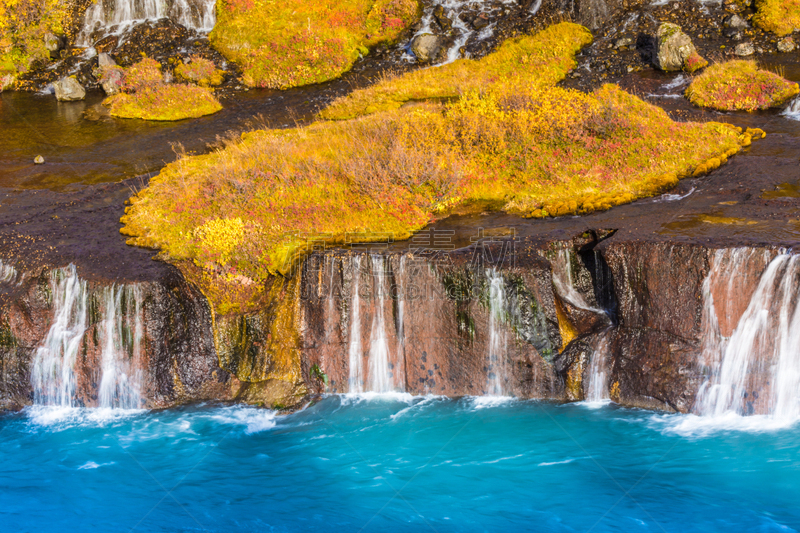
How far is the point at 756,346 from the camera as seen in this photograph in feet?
42.0

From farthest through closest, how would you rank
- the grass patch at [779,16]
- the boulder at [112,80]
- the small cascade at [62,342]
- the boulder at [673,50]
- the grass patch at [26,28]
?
1. the grass patch at [26,28]
2. the boulder at [112,80]
3. the grass patch at [779,16]
4. the boulder at [673,50]
5. the small cascade at [62,342]

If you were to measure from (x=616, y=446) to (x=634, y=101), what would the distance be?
1258 centimetres

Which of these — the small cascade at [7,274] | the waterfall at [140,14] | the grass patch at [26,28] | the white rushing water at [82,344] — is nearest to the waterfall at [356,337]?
the white rushing water at [82,344]

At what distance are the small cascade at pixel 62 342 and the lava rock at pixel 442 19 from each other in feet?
A: 76.9

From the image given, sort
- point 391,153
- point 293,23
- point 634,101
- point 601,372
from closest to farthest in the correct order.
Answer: point 601,372, point 391,153, point 634,101, point 293,23

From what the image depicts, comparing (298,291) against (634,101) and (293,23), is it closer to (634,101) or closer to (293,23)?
(634,101)

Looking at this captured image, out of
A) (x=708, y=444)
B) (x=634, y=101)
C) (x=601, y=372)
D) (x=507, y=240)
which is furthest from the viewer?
(x=634, y=101)

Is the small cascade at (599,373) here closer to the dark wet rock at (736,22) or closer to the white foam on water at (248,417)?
the white foam on water at (248,417)

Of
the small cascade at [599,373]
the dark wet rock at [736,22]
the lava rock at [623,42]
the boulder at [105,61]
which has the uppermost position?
the boulder at [105,61]

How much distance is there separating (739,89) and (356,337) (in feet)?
55.8

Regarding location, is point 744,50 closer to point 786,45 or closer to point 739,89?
point 786,45

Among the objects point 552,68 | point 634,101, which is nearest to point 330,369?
point 634,101

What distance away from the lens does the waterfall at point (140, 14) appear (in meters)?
34.8

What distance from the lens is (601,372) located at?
45.6 feet
